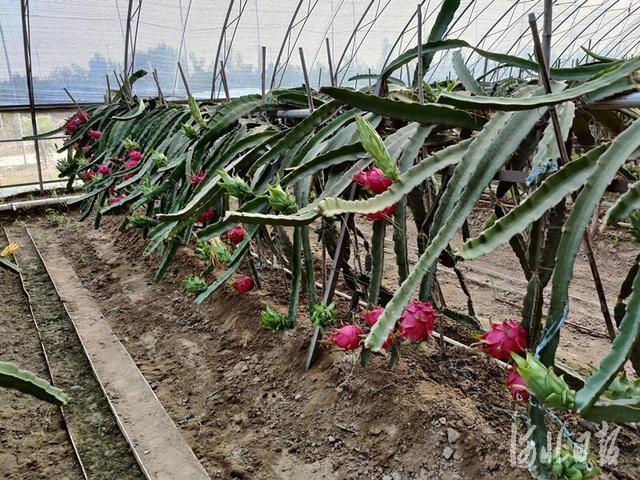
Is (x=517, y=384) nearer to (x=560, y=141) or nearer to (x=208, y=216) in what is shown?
(x=560, y=141)

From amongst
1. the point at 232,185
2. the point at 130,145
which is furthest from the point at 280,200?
the point at 130,145

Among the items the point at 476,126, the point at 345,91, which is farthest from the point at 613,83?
the point at 345,91

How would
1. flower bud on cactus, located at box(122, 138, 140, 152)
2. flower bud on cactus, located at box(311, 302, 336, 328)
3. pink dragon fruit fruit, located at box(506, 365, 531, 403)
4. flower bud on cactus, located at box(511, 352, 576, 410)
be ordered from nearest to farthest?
1. flower bud on cactus, located at box(511, 352, 576, 410)
2. pink dragon fruit fruit, located at box(506, 365, 531, 403)
3. flower bud on cactus, located at box(311, 302, 336, 328)
4. flower bud on cactus, located at box(122, 138, 140, 152)

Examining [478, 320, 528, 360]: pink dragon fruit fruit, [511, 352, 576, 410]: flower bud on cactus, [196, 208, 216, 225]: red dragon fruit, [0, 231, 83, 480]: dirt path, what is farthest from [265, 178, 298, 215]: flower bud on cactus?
[0, 231, 83, 480]: dirt path

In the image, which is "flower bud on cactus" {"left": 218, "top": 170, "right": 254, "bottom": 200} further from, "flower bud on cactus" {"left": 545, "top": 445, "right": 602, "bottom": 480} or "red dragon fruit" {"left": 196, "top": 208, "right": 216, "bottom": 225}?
"flower bud on cactus" {"left": 545, "top": 445, "right": 602, "bottom": 480}

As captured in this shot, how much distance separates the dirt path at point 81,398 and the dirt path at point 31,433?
38mm

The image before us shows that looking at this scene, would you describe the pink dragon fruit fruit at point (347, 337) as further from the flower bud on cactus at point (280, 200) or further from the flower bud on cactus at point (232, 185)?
the flower bud on cactus at point (232, 185)

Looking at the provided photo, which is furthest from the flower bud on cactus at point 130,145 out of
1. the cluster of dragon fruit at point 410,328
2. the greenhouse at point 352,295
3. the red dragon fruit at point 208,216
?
the cluster of dragon fruit at point 410,328

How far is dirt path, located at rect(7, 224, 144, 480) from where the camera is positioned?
4.80 ft

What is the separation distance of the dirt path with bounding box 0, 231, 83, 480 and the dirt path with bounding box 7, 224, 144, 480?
4 cm

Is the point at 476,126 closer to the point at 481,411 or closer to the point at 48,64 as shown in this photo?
the point at 481,411

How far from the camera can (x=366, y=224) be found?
3787mm

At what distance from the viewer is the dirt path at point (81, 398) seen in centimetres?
146

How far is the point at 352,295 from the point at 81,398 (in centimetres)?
107
